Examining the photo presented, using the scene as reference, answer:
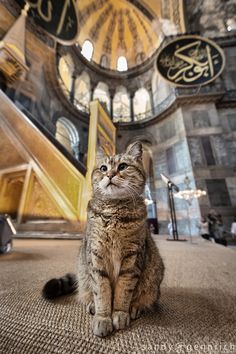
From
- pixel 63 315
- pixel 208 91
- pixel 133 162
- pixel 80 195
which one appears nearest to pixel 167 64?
pixel 208 91

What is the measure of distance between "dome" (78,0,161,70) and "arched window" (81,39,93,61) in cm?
21

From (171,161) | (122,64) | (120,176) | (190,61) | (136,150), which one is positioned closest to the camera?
(120,176)

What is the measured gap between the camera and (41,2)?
7293 millimetres

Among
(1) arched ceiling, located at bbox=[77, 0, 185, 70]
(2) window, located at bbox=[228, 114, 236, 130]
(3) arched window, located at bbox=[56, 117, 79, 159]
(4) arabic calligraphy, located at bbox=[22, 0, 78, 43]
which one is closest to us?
(4) arabic calligraphy, located at bbox=[22, 0, 78, 43]

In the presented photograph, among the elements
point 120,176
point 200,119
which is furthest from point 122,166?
point 200,119

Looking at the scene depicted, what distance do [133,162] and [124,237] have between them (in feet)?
1.37

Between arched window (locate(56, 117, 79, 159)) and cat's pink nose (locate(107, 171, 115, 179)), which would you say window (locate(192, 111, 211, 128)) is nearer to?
arched window (locate(56, 117, 79, 159))

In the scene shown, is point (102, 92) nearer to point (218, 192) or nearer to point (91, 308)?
point (218, 192)

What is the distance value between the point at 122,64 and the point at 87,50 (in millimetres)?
3593

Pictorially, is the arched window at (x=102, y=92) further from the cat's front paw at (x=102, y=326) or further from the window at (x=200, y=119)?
the cat's front paw at (x=102, y=326)

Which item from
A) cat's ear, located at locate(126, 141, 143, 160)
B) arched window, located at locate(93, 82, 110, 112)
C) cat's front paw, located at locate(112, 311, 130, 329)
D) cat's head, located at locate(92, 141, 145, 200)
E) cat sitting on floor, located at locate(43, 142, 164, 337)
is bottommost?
cat's front paw, located at locate(112, 311, 130, 329)

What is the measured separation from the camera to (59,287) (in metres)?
0.90

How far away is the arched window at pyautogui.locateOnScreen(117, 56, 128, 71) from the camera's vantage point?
15391 millimetres

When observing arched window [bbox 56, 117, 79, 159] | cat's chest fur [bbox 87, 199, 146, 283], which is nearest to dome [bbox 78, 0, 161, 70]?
arched window [bbox 56, 117, 79, 159]
